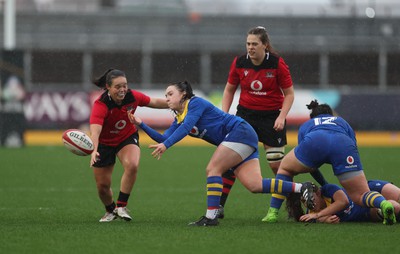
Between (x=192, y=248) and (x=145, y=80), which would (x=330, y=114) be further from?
(x=145, y=80)

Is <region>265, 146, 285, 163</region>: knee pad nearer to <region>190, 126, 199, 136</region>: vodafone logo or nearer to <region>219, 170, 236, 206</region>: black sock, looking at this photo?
<region>219, 170, 236, 206</region>: black sock

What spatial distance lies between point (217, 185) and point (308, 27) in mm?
25389

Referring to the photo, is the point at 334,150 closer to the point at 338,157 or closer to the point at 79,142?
the point at 338,157

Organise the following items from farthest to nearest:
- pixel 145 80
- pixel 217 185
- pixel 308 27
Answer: pixel 308 27
pixel 145 80
pixel 217 185

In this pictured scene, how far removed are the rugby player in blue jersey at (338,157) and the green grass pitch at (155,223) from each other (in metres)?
0.29

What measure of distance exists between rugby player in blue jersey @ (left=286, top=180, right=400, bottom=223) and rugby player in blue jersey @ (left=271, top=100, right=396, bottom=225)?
0.17m

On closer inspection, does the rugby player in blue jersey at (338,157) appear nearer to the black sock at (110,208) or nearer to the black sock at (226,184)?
the black sock at (226,184)

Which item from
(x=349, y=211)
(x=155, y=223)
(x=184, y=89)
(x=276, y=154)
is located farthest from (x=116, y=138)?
(x=349, y=211)

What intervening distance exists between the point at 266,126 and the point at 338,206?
1608 mm

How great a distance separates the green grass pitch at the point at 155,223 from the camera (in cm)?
709

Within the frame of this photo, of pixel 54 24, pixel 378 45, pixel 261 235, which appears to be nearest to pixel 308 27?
pixel 378 45

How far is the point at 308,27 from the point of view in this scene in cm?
3316

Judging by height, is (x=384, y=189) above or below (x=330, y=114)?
below

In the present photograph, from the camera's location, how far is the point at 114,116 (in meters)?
9.23
